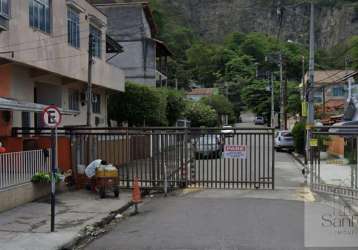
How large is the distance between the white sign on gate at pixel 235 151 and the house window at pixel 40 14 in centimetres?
808

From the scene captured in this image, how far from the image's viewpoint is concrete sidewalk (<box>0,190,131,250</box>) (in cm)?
1051

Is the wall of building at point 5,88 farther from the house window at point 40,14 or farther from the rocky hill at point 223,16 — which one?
the rocky hill at point 223,16

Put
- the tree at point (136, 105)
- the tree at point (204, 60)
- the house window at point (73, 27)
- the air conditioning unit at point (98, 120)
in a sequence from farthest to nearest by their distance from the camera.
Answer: the tree at point (204, 60) → the tree at point (136, 105) → the air conditioning unit at point (98, 120) → the house window at point (73, 27)

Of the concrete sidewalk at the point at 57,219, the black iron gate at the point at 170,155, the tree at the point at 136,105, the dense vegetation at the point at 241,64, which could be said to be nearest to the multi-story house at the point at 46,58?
the black iron gate at the point at 170,155

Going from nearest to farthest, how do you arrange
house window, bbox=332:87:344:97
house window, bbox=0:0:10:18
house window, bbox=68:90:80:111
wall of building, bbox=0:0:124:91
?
house window, bbox=0:0:10:18 < wall of building, bbox=0:0:124:91 < house window, bbox=68:90:80:111 < house window, bbox=332:87:344:97

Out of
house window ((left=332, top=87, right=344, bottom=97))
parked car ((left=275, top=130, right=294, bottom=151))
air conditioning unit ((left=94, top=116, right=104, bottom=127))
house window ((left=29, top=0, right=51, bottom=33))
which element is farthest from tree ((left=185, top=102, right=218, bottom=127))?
house window ((left=29, top=0, right=51, bottom=33))

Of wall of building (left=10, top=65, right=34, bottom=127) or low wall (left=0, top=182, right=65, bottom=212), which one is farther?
wall of building (left=10, top=65, right=34, bottom=127)

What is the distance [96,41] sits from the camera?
94.8 feet

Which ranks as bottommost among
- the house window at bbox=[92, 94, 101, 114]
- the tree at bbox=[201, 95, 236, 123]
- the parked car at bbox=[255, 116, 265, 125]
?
the parked car at bbox=[255, 116, 265, 125]

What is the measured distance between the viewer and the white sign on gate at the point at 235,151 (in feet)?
62.5

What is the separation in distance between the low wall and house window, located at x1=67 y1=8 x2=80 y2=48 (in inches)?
370

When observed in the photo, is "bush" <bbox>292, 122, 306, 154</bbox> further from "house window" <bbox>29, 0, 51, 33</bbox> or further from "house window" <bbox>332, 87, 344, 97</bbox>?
"house window" <bbox>332, 87, 344, 97</bbox>

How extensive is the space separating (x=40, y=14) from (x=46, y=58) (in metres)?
1.61

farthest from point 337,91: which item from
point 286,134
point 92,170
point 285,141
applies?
point 92,170
